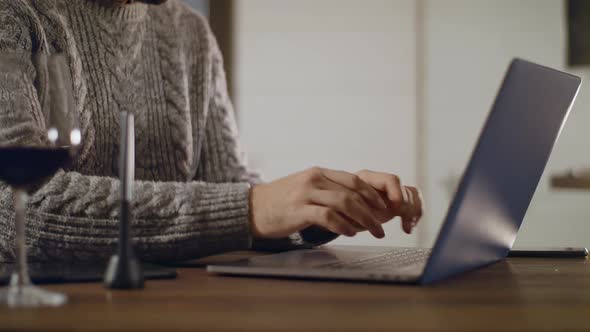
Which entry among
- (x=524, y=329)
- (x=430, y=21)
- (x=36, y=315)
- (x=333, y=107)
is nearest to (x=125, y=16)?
(x=36, y=315)

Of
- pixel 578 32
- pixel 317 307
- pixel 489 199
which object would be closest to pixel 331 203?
pixel 489 199

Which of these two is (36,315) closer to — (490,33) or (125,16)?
(125,16)

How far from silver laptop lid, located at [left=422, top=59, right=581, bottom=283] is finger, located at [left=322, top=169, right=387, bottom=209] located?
0.15 m

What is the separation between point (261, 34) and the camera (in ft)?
11.7

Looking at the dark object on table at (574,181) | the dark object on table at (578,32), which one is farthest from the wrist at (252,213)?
the dark object on table at (578,32)

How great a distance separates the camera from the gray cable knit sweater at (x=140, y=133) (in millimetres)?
994

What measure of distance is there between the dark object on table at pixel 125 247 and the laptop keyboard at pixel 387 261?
212 millimetres

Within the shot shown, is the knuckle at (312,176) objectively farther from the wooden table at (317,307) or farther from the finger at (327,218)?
the wooden table at (317,307)

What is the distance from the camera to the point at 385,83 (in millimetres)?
3549

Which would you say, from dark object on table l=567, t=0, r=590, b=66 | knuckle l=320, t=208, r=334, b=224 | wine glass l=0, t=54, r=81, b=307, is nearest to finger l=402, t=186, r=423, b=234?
knuckle l=320, t=208, r=334, b=224

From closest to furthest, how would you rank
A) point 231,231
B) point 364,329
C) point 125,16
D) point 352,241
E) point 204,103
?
point 364,329 < point 231,231 < point 125,16 < point 204,103 < point 352,241

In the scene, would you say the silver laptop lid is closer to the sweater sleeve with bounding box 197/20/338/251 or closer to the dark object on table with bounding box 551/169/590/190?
the sweater sleeve with bounding box 197/20/338/251

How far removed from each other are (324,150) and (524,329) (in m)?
3.03

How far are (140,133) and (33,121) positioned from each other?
2.54 feet
